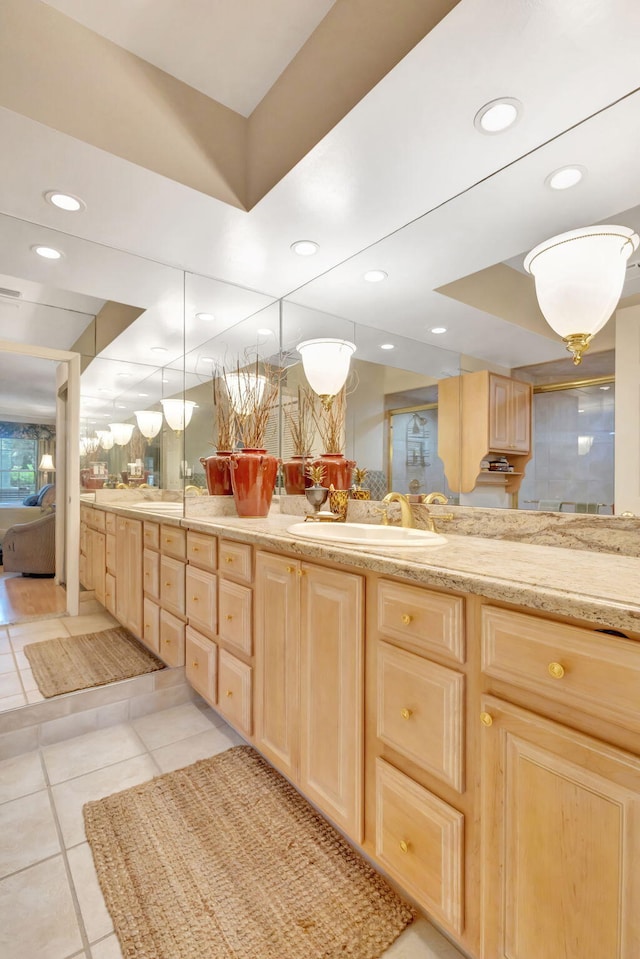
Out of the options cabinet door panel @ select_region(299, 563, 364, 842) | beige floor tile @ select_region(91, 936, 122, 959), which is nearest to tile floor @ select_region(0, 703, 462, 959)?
beige floor tile @ select_region(91, 936, 122, 959)

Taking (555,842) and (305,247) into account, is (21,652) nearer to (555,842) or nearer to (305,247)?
(555,842)

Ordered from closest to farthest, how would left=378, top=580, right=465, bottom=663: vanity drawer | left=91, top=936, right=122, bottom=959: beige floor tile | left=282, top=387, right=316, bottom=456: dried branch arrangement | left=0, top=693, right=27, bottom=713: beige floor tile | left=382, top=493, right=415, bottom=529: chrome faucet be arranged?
left=378, top=580, right=465, bottom=663: vanity drawer < left=91, top=936, right=122, bottom=959: beige floor tile < left=382, top=493, right=415, bottom=529: chrome faucet < left=0, top=693, right=27, bottom=713: beige floor tile < left=282, top=387, right=316, bottom=456: dried branch arrangement

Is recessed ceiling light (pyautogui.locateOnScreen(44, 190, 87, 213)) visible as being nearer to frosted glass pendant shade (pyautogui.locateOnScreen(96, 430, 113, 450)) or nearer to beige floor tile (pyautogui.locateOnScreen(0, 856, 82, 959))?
frosted glass pendant shade (pyautogui.locateOnScreen(96, 430, 113, 450))

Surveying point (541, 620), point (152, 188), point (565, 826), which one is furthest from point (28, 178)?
point (565, 826)

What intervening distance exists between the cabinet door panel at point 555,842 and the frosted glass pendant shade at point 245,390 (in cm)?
219

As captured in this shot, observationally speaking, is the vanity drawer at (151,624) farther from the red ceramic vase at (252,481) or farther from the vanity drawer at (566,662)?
the vanity drawer at (566,662)

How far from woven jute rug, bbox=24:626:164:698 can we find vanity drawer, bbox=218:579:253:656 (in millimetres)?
680

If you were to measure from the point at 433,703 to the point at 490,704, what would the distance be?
15 cm

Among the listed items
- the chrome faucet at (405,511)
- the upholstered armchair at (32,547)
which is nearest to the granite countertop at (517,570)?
the chrome faucet at (405,511)

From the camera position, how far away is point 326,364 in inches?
93.4

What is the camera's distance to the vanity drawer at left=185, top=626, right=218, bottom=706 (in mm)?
1904

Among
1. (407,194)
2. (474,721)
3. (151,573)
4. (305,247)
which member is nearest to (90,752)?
(151,573)

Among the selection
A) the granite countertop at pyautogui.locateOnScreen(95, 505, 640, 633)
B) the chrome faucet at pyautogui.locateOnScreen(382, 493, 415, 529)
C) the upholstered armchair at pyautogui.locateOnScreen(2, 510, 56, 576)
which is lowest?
the upholstered armchair at pyautogui.locateOnScreen(2, 510, 56, 576)

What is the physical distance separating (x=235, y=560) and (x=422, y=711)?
3.17 feet
